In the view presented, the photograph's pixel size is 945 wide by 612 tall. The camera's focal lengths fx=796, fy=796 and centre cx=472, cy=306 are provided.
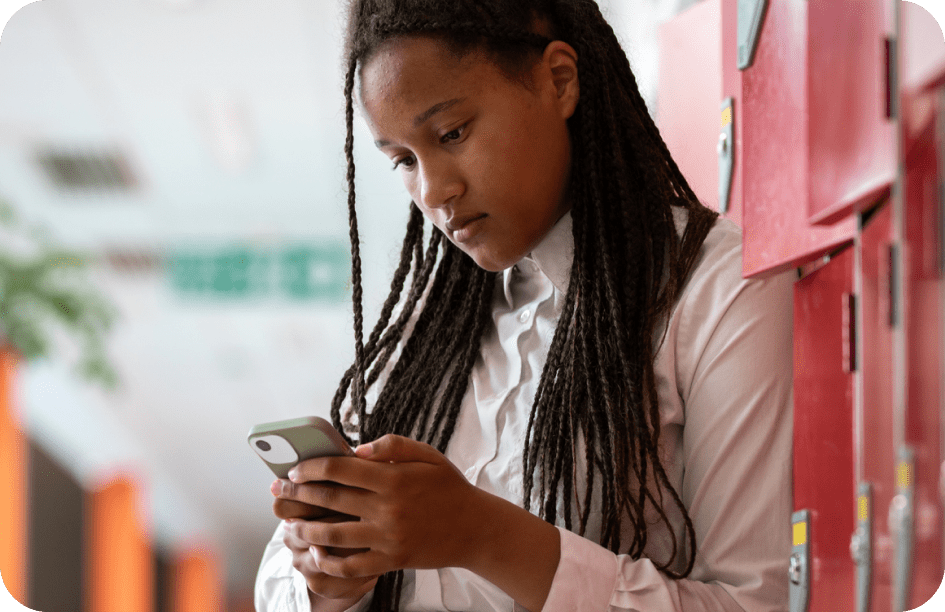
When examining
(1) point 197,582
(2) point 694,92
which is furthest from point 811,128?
(1) point 197,582

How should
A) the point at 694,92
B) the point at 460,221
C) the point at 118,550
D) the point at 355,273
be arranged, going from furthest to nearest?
the point at 118,550
the point at 694,92
the point at 355,273
the point at 460,221

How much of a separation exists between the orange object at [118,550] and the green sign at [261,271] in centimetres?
175

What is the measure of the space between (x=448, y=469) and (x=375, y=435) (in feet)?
1.12

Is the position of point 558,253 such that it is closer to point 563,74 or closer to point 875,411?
point 563,74

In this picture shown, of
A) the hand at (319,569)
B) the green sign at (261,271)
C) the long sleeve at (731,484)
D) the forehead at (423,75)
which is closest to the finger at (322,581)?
the hand at (319,569)

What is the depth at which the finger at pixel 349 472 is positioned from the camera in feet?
2.36

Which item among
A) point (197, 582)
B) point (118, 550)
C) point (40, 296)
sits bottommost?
point (197, 582)

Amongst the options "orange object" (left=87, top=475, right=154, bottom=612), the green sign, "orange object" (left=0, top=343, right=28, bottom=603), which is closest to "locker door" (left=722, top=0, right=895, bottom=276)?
"orange object" (left=0, top=343, right=28, bottom=603)

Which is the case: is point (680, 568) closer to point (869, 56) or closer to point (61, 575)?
point (869, 56)

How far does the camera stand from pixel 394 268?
1.26 meters

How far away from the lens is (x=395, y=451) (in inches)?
29.0

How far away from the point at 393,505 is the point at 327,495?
0.24 feet

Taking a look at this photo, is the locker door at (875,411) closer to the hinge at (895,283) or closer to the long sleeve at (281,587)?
the hinge at (895,283)

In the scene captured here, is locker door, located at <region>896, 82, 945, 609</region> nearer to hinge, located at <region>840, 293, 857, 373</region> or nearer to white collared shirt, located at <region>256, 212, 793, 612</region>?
hinge, located at <region>840, 293, 857, 373</region>
